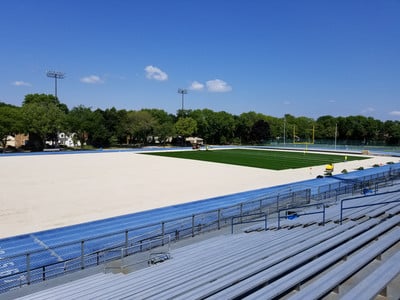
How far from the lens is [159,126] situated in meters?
82.9

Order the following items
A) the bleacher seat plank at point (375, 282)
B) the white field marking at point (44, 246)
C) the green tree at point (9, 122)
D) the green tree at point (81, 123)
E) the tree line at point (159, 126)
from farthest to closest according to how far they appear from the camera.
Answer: the green tree at point (81, 123), the tree line at point (159, 126), the green tree at point (9, 122), the white field marking at point (44, 246), the bleacher seat plank at point (375, 282)

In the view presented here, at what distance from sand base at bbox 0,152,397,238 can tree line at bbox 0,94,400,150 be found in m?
27.8

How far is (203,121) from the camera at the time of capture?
9381cm

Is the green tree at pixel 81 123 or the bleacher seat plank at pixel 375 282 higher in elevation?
the green tree at pixel 81 123

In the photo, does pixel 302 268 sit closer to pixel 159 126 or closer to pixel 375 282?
pixel 375 282

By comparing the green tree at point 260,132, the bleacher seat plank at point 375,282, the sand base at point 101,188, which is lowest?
the sand base at point 101,188

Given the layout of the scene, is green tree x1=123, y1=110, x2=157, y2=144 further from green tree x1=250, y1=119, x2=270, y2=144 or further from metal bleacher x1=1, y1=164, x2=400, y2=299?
metal bleacher x1=1, y1=164, x2=400, y2=299

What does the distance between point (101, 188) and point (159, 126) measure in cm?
5763

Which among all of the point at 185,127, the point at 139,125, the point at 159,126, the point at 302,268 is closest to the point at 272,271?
the point at 302,268

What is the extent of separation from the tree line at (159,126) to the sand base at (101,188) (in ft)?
91.2

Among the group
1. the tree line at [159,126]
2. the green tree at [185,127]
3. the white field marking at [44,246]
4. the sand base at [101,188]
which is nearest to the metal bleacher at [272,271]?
the white field marking at [44,246]

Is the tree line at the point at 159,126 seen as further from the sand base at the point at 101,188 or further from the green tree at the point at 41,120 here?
the sand base at the point at 101,188

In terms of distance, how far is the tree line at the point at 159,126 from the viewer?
2457 inches

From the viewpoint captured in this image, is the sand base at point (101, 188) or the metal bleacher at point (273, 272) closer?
the metal bleacher at point (273, 272)
